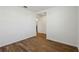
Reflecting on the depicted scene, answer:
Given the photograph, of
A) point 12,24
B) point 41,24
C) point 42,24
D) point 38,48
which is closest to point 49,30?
point 38,48

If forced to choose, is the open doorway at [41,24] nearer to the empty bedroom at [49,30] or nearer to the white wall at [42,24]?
the white wall at [42,24]

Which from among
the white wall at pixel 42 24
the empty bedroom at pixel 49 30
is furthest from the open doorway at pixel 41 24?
the empty bedroom at pixel 49 30

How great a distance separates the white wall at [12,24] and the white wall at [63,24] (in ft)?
5.06

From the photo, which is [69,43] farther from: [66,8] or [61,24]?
Answer: [66,8]

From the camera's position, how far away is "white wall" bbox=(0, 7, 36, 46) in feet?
8.50

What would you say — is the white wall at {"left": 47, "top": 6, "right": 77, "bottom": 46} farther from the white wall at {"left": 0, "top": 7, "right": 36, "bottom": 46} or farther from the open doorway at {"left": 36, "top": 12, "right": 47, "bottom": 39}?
the open doorway at {"left": 36, "top": 12, "right": 47, "bottom": 39}

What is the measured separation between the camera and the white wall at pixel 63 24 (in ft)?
8.68

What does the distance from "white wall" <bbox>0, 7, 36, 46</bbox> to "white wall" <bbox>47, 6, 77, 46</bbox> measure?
1.54m

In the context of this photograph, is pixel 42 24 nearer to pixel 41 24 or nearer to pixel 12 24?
pixel 41 24

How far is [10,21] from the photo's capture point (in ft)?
9.37

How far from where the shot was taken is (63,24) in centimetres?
299

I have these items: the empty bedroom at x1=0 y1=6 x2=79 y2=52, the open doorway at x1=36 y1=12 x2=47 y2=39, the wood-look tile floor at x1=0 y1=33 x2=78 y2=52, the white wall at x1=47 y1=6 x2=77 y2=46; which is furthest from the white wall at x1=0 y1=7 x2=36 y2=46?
the open doorway at x1=36 y1=12 x2=47 y2=39

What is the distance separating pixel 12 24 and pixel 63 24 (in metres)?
2.43
